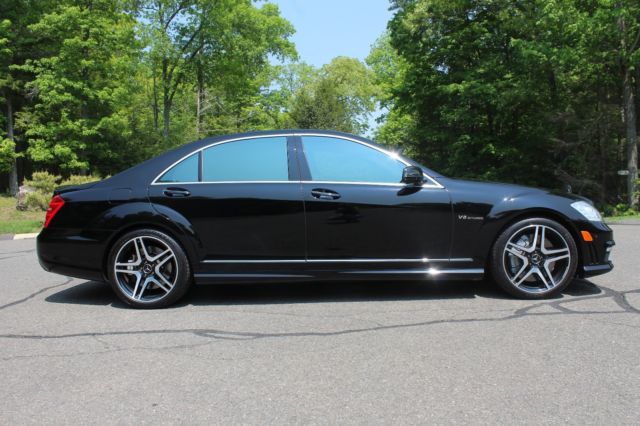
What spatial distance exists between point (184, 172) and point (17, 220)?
1405 cm

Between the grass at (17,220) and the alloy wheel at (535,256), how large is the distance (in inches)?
478

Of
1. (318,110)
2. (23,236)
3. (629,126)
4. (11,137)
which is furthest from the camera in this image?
(318,110)

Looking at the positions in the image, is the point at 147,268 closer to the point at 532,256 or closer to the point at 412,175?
the point at 412,175

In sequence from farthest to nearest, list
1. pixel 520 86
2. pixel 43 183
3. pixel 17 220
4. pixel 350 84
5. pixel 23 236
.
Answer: pixel 350 84
pixel 520 86
pixel 43 183
pixel 17 220
pixel 23 236

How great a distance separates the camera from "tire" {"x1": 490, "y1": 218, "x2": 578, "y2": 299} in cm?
483

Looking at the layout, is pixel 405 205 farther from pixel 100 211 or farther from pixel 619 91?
pixel 619 91

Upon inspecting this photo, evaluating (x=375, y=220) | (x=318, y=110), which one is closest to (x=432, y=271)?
(x=375, y=220)

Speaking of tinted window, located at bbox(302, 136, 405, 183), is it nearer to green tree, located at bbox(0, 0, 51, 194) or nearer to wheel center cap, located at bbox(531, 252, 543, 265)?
wheel center cap, located at bbox(531, 252, 543, 265)

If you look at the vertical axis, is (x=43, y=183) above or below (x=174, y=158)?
below

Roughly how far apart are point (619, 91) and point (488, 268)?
20.1 meters

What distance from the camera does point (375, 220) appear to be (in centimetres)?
480

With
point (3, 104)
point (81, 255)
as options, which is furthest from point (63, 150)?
point (81, 255)

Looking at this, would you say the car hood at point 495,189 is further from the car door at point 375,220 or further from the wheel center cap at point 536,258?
the wheel center cap at point 536,258

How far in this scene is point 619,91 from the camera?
835 inches
